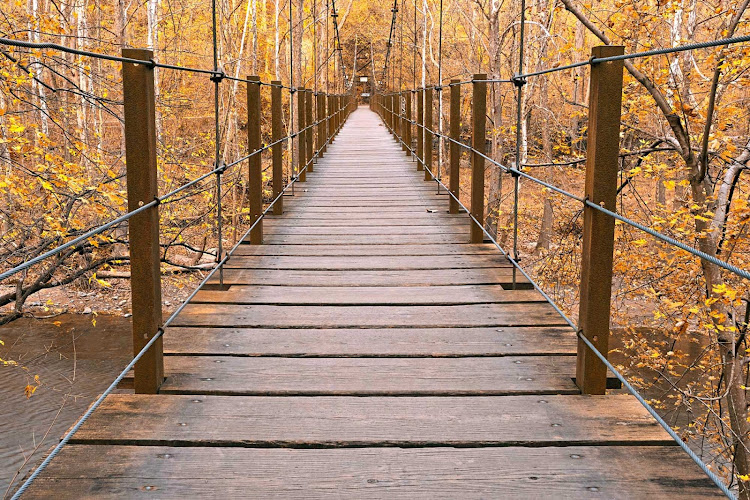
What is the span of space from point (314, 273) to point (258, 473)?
5.60 ft

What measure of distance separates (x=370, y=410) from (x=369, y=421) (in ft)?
0.20

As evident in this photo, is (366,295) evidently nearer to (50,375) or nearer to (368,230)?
(368,230)

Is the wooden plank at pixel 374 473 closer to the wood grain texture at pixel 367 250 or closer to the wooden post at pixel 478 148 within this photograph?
the wood grain texture at pixel 367 250

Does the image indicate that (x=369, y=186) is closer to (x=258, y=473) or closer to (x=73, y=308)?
(x=258, y=473)

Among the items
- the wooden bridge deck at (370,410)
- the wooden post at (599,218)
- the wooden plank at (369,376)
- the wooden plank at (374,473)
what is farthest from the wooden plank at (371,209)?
the wooden plank at (374,473)

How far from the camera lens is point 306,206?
489 centimetres

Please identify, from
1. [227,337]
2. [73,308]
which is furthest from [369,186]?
[73,308]

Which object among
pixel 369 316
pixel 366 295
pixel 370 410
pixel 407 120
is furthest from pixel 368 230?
pixel 407 120

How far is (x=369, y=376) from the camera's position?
193 cm

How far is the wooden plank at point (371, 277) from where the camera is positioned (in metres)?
2.90

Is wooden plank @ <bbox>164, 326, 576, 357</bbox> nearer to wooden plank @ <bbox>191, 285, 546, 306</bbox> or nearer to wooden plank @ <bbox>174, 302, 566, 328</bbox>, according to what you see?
wooden plank @ <bbox>174, 302, 566, 328</bbox>

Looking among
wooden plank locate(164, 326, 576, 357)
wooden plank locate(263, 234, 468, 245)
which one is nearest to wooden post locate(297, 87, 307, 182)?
wooden plank locate(263, 234, 468, 245)

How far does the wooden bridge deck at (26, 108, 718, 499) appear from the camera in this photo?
1.37 meters

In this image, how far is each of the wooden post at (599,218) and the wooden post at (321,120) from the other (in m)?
6.61
